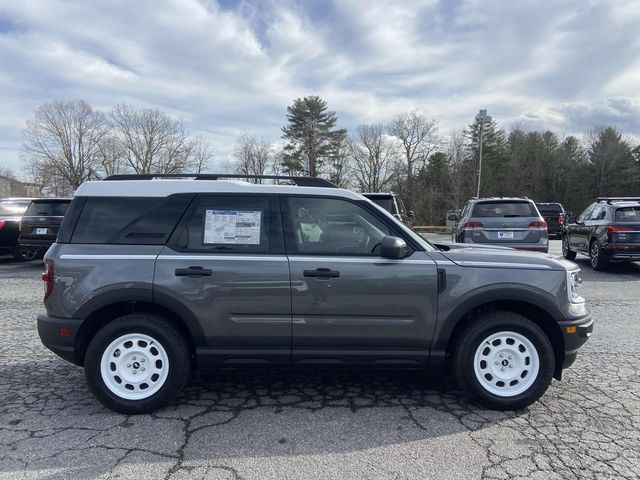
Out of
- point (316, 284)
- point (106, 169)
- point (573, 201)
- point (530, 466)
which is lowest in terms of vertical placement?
point (530, 466)

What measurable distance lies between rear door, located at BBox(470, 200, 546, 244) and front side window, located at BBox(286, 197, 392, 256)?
7.24 meters

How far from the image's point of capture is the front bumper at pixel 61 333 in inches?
139

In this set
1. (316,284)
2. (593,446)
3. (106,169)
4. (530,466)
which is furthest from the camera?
(106,169)

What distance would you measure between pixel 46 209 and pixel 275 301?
10.6m

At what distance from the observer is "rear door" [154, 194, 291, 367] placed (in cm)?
350

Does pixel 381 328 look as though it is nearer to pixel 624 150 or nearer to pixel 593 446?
pixel 593 446

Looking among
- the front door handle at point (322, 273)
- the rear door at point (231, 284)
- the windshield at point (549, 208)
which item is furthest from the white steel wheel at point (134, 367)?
the windshield at point (549, 208)

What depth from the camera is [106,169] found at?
50594 mm

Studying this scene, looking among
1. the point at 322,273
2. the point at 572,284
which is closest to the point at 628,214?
the point at 572,284

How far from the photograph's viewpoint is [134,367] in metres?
3.58

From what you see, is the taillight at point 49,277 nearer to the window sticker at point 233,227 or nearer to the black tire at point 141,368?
the black tire at point 141,368

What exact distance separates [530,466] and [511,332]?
1.07 meters

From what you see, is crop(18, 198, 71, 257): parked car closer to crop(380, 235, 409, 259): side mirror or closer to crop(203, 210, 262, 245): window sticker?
crop(203, 210, 262, 245): window sticker

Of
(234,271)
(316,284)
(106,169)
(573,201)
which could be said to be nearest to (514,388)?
(316,284)
